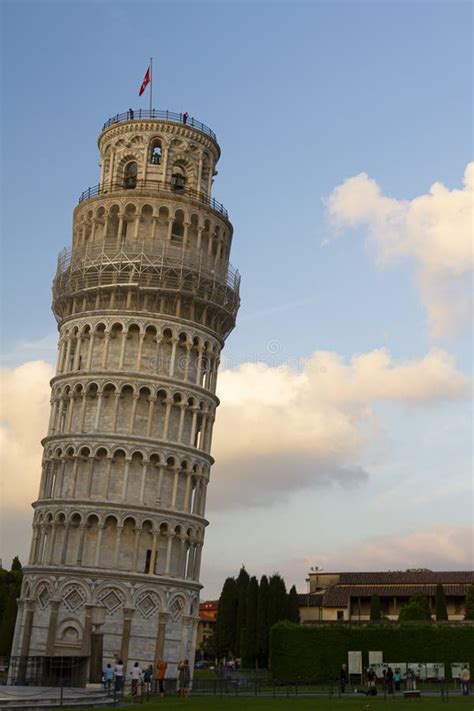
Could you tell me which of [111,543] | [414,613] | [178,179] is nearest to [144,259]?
[178,179]

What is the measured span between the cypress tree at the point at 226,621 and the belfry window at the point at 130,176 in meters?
52.3

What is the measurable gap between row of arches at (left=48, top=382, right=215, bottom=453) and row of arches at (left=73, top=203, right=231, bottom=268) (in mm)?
9612

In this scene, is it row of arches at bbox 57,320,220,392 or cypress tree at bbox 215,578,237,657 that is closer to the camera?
row of arches at bbox 57,320,220,392

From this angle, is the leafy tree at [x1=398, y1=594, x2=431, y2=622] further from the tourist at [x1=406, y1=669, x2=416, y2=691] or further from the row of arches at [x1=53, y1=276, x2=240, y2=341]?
the row of arches at [x1=53, y1=276, x2=240, y2=341]

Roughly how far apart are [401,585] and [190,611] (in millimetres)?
44123

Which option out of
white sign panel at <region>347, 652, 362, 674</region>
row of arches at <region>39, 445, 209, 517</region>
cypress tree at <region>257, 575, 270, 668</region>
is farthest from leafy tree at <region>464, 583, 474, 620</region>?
row of arches at <region>39, 445, 209, 517</region>

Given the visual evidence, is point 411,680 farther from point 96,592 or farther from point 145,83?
point 145,83

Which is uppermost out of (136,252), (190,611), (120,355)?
(136,252)

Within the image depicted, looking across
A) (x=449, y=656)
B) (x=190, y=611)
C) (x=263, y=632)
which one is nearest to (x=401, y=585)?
(x=263, y=632)

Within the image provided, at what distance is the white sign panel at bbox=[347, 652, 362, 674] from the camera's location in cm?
5212

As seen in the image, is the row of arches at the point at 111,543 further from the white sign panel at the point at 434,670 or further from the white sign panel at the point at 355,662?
the white sign panel at the point at 434,670

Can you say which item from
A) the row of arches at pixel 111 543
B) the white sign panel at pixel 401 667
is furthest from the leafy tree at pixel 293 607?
the row of arches at pixel 111 543

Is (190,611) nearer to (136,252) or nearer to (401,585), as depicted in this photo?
(136,252)

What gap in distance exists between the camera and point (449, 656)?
53.9 m
